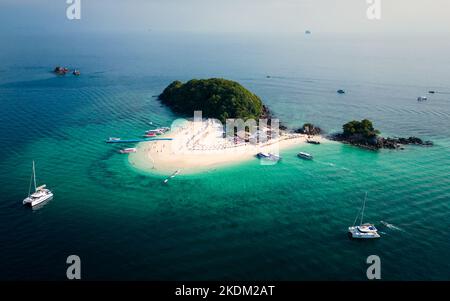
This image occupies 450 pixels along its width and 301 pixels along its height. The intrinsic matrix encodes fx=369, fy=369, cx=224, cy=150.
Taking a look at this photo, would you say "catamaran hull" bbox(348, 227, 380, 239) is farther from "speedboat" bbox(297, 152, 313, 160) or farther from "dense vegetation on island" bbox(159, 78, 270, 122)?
"dense vegetation on island" bbox(159, 78, 270, 122)

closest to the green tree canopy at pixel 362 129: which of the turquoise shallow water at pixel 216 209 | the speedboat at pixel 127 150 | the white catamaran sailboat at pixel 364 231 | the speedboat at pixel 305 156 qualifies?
the turquoise shallow water at pixel 216 209

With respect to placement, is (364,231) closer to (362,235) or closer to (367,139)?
(362,235)

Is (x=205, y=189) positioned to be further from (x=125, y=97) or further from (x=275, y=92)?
(x=275, y=92)

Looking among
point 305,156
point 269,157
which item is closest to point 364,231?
point 305,156

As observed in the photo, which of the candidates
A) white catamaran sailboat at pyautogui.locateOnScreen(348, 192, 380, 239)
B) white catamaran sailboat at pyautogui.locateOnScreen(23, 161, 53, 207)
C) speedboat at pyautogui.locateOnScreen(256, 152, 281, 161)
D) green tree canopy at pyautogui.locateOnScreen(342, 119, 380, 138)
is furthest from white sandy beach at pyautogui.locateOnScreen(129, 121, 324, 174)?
white catamaran sailboat at pyautogui.locateOnScreen(348, 192, 380, 239)

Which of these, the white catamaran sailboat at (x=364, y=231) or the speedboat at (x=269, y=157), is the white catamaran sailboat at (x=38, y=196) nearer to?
the speedboat at (x=269, y=157)
